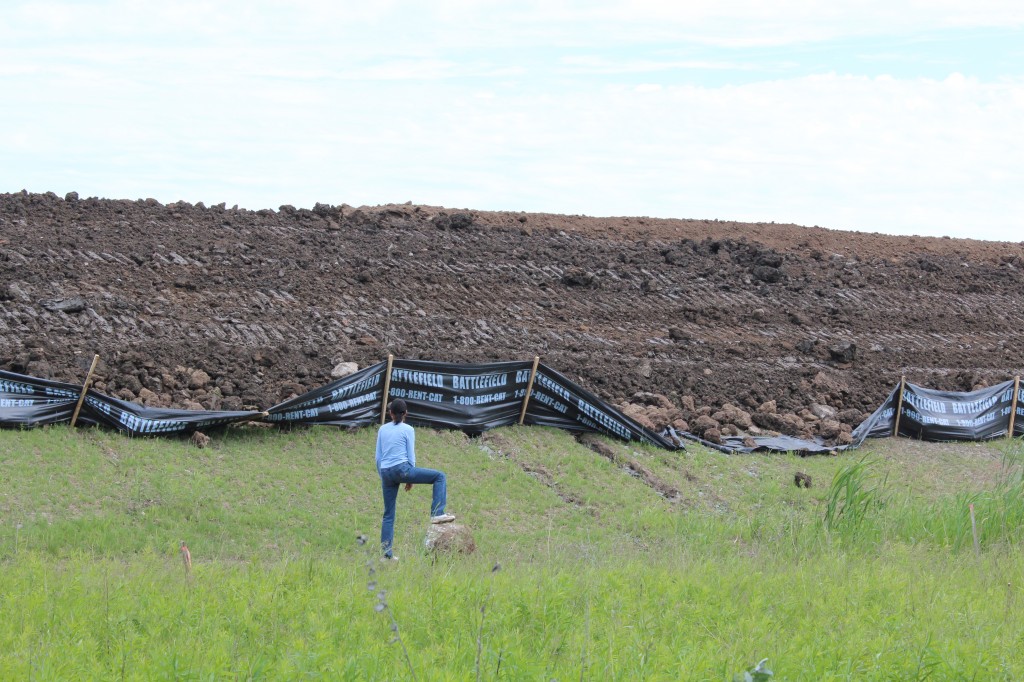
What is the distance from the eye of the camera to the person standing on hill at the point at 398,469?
35.1 ft

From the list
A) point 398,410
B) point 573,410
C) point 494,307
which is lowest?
point 573,410

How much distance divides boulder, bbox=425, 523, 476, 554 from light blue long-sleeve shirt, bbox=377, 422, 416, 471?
74 cm

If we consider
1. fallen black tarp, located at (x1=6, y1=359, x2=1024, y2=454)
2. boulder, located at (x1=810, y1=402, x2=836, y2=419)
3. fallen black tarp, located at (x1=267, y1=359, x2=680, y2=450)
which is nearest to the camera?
fallen black tarp, located at (x1=6, y1=359, x2=1024, y2=454)

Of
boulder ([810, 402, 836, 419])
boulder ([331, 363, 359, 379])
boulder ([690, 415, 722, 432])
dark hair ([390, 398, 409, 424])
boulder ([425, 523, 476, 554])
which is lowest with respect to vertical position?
boulder ([425, 523, 476, 554])

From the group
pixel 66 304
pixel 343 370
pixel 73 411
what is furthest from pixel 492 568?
pixel 66 304

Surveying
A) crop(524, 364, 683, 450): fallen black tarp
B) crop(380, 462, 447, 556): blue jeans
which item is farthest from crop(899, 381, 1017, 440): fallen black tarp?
crop(380, 462, 447, 556): blue jeans

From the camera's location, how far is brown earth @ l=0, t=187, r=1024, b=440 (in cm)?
1816

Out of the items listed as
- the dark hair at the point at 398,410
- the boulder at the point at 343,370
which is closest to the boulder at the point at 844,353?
the boulder at the point at 343,370

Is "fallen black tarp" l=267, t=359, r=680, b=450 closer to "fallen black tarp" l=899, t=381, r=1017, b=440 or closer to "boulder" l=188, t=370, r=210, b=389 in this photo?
"boulder" l=188, t=370, r=210, b=389

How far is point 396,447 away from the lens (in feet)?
35.3

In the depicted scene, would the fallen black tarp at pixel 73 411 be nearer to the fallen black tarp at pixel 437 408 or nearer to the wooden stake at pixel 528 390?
the fallen black tarp at pixel 437 408

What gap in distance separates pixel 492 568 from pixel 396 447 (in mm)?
2348

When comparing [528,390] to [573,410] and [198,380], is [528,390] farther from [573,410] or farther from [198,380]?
[198,380]

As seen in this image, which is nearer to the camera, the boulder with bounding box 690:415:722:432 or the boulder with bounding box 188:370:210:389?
the boulder with bounding box 188:370:210:389
